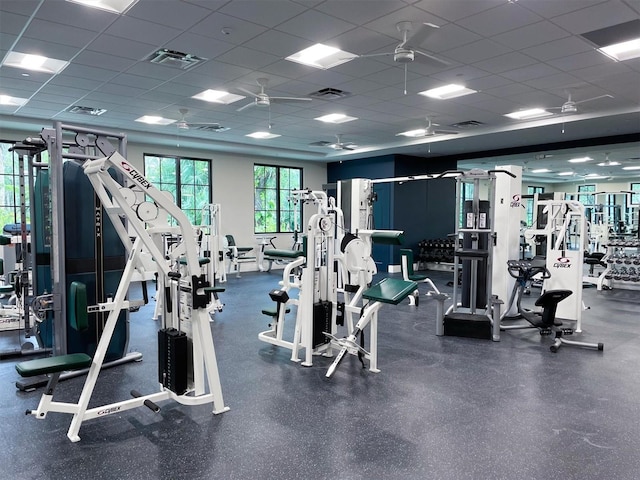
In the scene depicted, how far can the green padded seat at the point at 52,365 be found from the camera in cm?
250

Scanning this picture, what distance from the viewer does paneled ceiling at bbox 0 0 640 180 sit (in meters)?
3.55

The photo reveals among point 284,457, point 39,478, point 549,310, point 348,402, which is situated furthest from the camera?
point 549,310

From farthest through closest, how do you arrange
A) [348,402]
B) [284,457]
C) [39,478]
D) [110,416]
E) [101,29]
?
[101,29], [348,402], [110,416], [284,457], [39,478]

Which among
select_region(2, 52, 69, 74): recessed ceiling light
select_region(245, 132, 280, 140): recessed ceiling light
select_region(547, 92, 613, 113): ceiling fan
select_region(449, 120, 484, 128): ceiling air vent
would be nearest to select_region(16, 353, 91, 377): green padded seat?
select_region(2, 52, 69, 74): recessed ceiling light

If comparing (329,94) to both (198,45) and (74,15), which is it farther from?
(74,15)

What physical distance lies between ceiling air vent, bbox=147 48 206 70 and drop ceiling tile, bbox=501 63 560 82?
3.38m

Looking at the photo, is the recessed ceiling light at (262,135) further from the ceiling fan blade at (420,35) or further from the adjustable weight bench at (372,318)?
the adjustable weight bench at (372,318)

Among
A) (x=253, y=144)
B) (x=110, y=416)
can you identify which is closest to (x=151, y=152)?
(x=253, y=144)

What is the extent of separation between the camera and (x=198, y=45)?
13.9ft

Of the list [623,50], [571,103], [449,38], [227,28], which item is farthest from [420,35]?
Result: [571,103]

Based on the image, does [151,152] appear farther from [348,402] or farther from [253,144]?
[348,402]

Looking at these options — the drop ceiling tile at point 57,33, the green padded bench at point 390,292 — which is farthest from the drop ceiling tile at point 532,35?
the drop ceiling tile at point 57,33

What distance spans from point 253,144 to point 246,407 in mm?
7460

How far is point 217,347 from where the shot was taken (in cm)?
449
